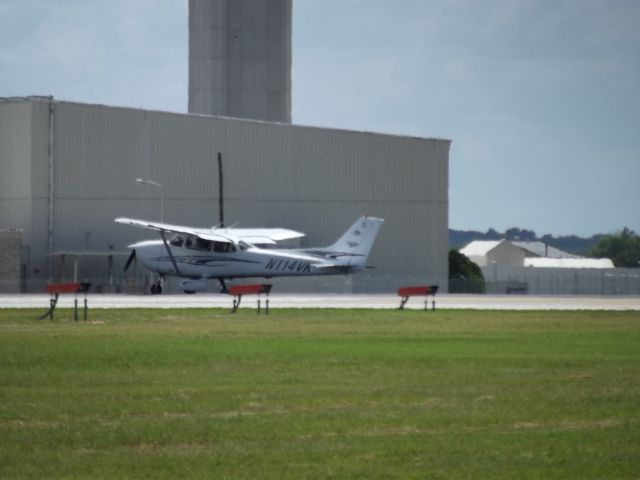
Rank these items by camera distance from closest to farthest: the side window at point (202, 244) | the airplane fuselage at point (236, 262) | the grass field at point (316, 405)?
1. the grass field at point (316, 405)
2. the airplane fuselage at point (236, 262)
3. the side window at point (202, 244)

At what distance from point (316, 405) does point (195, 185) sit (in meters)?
58.0

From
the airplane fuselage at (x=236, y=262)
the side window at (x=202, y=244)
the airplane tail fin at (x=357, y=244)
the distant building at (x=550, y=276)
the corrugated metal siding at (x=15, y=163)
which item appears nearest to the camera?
the airplane fuselage at (x=236, y=262)

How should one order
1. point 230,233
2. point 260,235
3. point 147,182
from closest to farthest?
point 230,233, point 260,235, point 147,182

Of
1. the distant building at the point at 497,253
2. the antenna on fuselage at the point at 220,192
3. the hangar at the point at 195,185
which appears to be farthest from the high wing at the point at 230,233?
the distant building at the point at 497,253

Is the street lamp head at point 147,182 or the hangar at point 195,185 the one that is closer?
the street lamp head at point 147,182

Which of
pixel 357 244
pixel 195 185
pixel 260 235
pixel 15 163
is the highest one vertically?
pixel 15 163

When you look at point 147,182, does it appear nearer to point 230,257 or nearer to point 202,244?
point 202,244

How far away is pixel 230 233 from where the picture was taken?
220ft

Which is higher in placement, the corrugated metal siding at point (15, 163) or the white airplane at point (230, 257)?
the corrugated metal siding at point (15, 163)

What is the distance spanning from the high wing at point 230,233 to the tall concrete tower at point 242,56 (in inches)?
1120

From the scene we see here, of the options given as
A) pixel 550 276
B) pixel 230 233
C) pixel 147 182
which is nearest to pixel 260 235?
pixel 230 233

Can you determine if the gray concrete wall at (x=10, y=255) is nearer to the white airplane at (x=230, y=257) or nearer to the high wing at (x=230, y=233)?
the high wing at (x=230, y=233)

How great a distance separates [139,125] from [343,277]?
46.0ft

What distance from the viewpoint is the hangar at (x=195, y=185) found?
74.0 metres
